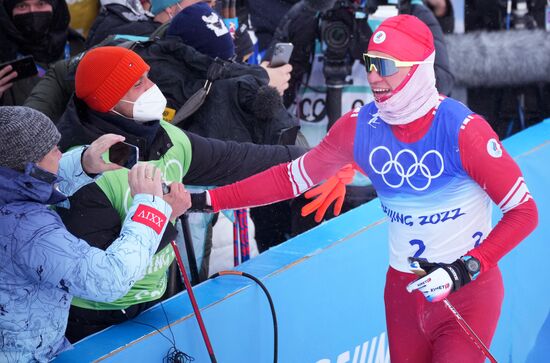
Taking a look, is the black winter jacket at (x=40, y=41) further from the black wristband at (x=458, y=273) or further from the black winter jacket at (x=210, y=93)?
the black wristband at (x=458, y=273)

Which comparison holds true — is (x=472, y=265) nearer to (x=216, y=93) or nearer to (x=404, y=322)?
(x=404, y=322)

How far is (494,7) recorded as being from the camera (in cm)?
750

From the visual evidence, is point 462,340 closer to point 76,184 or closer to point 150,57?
point 76,184

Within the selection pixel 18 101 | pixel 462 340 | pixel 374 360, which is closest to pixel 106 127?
pixel 18 101

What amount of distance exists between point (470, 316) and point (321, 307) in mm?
968

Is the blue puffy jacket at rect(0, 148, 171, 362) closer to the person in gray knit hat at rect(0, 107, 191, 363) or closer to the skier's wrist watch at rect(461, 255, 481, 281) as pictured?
the person in gray knit hat at rect(0, 107, 191, 363)

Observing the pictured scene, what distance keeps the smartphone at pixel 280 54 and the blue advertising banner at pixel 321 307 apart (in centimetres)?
94

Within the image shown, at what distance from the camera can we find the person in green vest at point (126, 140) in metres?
3.75

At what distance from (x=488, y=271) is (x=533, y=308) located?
218 cm

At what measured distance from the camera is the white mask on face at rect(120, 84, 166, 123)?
3.98 meters

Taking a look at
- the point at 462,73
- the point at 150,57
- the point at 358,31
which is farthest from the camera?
the point at 462,73

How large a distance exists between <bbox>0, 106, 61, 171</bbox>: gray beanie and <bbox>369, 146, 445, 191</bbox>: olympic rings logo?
1.43m

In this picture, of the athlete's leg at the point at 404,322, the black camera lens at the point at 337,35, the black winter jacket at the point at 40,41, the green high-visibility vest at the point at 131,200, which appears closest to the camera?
the green high-visibility vest at the point at 131,200

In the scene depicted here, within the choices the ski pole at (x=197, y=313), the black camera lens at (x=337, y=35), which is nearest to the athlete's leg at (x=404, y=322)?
the ski pole at (x=197, y=313)
